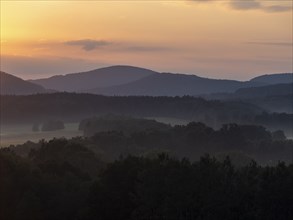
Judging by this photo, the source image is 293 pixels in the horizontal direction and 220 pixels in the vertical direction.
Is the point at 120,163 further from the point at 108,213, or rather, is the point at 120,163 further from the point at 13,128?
the point at 13,128

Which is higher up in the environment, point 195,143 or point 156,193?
point 156,193

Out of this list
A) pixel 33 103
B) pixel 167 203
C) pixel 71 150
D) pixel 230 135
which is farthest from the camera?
pixel 33 103

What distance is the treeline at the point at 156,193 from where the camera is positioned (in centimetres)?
3447

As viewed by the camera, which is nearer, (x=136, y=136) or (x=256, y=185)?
(x=256, y=185)

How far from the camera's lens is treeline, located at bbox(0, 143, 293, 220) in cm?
3447

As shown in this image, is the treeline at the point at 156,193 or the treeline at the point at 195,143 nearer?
the treeline at the point at 156,193

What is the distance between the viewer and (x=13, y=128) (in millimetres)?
183125

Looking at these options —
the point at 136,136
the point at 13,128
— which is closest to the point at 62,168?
the point at 136,136

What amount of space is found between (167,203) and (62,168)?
→ 13.0m

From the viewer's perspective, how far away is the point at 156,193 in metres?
35.2

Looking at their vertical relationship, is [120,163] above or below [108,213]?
above

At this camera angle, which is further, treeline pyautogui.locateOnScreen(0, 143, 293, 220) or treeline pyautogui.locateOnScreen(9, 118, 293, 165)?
treeline pyautogui.locateOnScreen(9, 118, 293, 165)

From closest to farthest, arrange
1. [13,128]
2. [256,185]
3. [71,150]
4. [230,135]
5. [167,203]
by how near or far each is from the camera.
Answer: [167,203]
[256,185]
[71,150]
[230,135]
[13,128]

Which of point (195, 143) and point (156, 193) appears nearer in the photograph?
point (156, 193)
